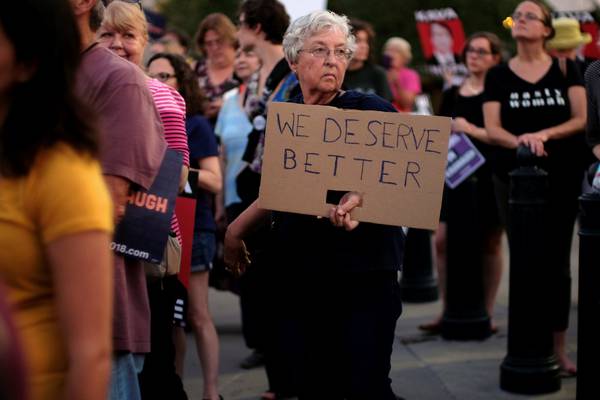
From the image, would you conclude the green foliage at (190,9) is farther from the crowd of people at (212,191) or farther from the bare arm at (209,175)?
the bare arm at (209,175)

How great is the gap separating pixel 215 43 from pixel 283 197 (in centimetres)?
411

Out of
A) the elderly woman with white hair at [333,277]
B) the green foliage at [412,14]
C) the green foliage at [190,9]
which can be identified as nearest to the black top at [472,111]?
the elderly woman with white hair at [333,277]

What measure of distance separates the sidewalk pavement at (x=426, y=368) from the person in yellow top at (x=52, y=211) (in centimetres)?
391

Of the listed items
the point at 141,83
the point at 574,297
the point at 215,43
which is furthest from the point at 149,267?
the point at 574,297

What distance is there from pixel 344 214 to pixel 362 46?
473 centimetres

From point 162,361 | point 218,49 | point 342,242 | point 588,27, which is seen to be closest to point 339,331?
point 342,242

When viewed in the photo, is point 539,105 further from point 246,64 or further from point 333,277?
point 333,277

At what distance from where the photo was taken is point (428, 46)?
1173cm

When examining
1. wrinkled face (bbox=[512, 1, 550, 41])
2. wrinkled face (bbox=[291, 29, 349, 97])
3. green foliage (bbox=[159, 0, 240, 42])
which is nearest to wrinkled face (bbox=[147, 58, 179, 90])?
wrinkled face (bbox=[291, 29, 349, 97])

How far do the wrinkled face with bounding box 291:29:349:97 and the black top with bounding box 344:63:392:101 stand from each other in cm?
415

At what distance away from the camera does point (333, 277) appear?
3979 mm

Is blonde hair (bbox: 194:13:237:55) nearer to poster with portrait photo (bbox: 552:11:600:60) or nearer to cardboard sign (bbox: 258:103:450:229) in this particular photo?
poster with portrait photo (bbox: 552:11:600:60)

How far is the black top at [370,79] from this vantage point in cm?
842

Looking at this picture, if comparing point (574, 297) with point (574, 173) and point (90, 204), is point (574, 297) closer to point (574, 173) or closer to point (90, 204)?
point (574, 173)
